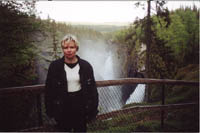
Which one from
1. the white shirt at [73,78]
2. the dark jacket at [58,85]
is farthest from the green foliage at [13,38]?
the white shirt at [73,78]

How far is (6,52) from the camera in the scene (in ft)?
14.9

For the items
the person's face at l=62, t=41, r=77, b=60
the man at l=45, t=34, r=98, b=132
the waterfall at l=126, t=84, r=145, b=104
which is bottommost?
the waterfall at l=126, t=84, r=145, b=104

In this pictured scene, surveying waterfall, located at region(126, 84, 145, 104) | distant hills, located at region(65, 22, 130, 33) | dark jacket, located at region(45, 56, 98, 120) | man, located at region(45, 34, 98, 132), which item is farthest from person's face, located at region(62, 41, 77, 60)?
distant hills, located at region(65, 22, 130, 33)

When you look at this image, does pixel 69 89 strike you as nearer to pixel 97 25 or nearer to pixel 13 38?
pixel 13 38

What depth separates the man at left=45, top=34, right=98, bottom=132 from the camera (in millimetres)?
2752

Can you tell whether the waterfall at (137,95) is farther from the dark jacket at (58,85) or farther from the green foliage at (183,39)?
the green foliage at (183,39)

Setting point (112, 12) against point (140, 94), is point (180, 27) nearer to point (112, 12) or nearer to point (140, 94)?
point (112, 12)

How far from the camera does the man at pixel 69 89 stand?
9.03ft

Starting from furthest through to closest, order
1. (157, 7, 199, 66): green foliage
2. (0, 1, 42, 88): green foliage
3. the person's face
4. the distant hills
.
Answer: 1. (157, 7, 199, 66): green foliage
2. the distant hills
3. (0, 1, 42, 88): green foliage
4. the person's face

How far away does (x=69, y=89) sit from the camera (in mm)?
2803

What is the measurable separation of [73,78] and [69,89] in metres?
0.17

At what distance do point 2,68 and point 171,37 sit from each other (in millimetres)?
14448

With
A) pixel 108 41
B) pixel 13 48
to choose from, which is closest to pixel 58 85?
pixel 13 48

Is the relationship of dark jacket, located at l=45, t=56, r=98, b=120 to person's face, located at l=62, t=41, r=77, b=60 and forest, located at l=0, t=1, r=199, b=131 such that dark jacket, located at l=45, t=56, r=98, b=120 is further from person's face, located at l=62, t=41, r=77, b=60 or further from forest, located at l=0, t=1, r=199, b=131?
forest, located at l=0, t=1, r=199, b=131
